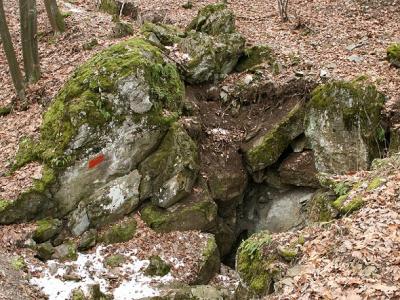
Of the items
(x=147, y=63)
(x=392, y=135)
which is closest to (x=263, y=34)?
(x=147, y=63)

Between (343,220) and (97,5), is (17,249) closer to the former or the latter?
(343,220)

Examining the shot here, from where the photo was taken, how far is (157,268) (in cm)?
978

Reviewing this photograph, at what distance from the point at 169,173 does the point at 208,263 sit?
8.30ft

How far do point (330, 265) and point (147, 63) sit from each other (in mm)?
7639

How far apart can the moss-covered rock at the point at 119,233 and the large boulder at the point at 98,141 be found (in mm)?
326

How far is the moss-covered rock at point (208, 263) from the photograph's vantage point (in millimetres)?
10051

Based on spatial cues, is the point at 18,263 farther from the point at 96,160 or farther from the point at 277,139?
the point at 277,139

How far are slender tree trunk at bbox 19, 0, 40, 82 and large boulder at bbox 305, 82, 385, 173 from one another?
8585mm

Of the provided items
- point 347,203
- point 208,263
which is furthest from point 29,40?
point 347,203

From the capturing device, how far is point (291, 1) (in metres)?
18.5

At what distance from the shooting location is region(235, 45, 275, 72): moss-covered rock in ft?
45.3

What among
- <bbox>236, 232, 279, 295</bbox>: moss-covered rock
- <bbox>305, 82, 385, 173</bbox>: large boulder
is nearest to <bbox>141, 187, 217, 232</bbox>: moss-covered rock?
<bbox>305, 82, 385, 173</bbox>: large boulder

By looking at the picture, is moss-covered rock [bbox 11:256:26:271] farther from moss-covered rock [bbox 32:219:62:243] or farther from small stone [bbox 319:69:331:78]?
small stone [bbox 319:69:331:78]

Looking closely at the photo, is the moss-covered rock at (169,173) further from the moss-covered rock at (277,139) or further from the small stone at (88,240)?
the moss-covered rock at (277,139)
